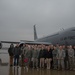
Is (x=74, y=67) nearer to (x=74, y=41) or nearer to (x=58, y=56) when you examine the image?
(x=58, y=56)

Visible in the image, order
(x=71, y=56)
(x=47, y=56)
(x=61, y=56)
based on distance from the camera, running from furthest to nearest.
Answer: (x=47, y=56) → (x=61, y=56) → (x=71, y=56)

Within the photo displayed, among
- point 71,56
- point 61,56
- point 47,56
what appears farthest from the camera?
point 47,56

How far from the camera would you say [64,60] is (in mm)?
16734

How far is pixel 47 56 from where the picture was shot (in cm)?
1722

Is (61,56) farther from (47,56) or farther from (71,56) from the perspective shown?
(47,56)

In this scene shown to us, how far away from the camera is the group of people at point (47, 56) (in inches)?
650

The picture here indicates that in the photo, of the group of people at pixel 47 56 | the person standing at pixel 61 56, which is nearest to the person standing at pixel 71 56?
the group of people at pixel 47 56

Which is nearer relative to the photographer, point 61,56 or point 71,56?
point 71,56

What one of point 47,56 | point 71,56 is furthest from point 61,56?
point 47,56

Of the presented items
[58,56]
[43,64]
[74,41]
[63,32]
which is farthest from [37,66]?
[63,32]

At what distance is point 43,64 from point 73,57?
99.1 inches

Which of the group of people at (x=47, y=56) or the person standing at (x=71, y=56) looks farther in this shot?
the group of people at (x=47, y=56)

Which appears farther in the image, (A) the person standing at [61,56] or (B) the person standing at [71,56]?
(A) the person standing at [61,56]

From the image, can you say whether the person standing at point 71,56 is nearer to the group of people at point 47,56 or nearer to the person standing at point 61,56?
the group of people at point 47,56
